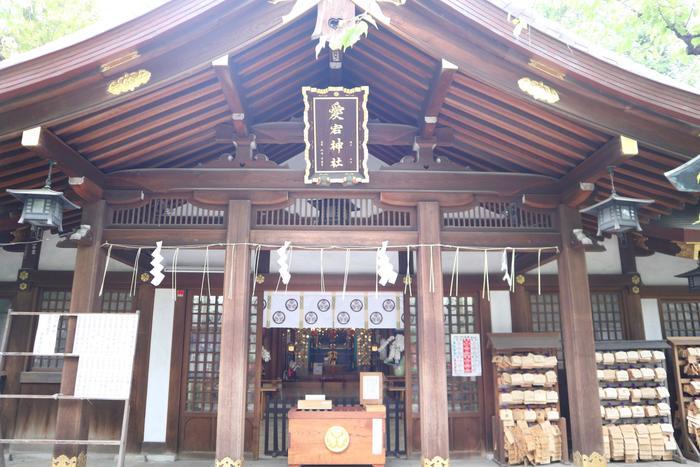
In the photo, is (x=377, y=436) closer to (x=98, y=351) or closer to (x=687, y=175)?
(x=98, y=351)

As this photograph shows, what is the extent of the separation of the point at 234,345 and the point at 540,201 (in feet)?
14.6

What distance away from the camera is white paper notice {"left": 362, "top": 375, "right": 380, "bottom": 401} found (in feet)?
26.4

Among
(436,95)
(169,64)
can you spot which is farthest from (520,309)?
(169,64)

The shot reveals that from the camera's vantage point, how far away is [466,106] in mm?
6102

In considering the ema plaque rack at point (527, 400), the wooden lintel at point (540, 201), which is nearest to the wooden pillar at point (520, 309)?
the ema plaque rack at point (527, 400)

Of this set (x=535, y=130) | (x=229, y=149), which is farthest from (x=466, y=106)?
(x=229, y=149)

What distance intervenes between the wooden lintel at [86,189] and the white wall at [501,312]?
7022 millimetres

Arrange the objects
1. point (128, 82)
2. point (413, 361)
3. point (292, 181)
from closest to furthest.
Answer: point (128, 82) → point (292, 181) → point (413, 361)

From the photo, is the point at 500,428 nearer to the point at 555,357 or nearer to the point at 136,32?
the point at 555,357

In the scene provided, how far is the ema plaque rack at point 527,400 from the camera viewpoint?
8336 millimetres

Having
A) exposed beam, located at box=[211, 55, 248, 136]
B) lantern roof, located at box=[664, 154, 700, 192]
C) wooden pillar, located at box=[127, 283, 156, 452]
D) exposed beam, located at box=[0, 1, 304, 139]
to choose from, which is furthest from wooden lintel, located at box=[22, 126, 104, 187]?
lantern roof, located at box=[664, 154, 700, 192]

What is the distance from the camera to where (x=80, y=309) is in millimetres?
6180

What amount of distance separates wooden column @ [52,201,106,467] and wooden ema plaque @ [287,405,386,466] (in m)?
3.02

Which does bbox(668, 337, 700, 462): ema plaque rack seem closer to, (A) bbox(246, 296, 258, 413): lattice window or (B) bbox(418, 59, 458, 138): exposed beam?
(B) bbox(418, 59, 458, 138): exposed beam
